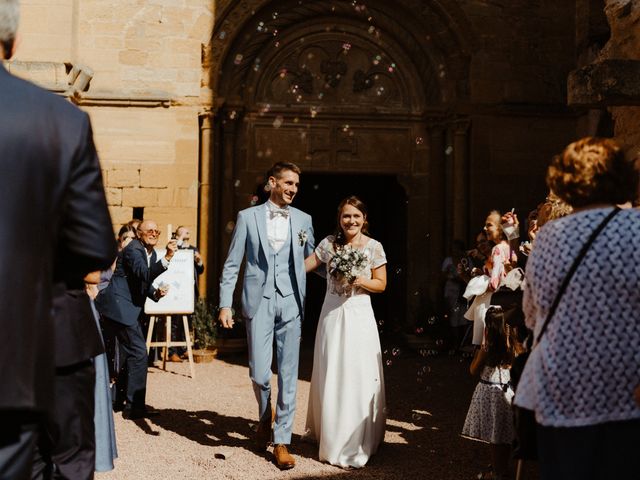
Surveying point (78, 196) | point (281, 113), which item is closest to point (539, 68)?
point (281, 113)

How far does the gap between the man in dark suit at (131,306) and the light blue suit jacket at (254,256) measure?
1315mm

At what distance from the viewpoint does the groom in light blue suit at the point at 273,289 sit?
5.36m

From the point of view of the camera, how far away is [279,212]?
18.4ft

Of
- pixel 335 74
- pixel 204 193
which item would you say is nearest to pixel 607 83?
pixel 204 193

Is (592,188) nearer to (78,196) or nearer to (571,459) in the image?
(571,459)

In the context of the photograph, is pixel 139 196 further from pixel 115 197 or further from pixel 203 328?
pixel 203 328

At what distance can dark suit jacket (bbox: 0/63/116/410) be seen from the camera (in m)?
1.69

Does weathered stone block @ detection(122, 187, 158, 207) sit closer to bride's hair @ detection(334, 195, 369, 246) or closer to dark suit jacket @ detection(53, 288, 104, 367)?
bride's hair @ detection(334, 195, 369, 246)

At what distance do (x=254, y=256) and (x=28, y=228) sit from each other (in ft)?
12.4

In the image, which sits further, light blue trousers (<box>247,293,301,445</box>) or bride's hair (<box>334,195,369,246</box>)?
bride's hair (<box>334,195,369,246</box>)

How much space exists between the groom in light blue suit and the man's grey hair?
3.56m

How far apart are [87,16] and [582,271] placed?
438 inches

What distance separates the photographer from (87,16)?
38.4 ft

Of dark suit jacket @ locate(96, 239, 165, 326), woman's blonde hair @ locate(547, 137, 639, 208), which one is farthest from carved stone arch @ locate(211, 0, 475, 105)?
woman's blonde hair @ locate(547, 137, 639, 208)
